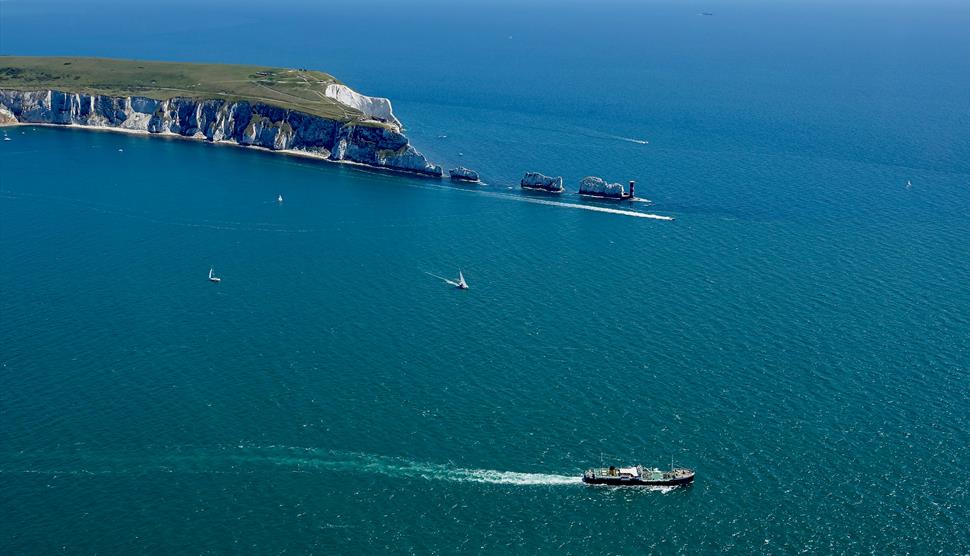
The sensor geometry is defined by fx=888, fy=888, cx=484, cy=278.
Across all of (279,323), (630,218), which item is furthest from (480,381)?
(630,218)

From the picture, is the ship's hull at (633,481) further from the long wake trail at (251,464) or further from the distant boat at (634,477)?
the long wake trail at (251,464)

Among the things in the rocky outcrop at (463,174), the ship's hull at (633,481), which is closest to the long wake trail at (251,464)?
the ship's hull at (633,481)

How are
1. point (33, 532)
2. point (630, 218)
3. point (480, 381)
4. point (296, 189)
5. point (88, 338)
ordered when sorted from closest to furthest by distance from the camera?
point (33, 532), point (480, 381), point (88, 338), point (630, 218), point (296, 189)

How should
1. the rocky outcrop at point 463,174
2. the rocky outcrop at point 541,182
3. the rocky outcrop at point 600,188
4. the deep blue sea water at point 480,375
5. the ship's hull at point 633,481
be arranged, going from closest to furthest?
the deep blue sea water at point 480,375
the ship's hull at point 633,481
the rocky outcrop at point 600,188
the rocky outcrop at point 541,182
the rocky outcrop at point 463,174

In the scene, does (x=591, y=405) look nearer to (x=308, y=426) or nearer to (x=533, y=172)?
(x=308, y=426)

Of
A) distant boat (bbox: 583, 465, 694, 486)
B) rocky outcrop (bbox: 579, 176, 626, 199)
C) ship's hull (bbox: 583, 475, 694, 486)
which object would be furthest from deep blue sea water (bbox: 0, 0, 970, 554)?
rocky outcrop (bbox: 579, 176, 626, 199)

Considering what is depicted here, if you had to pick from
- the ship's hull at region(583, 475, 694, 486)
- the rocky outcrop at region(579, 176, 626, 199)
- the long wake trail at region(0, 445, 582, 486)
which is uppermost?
the rocky outcrop at region(579, 176, 626, 199)

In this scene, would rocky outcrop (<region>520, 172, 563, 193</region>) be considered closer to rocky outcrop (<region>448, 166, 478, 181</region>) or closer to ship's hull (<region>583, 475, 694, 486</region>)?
rocky outcrop (<region>448, 166, 478, 181</region>)
